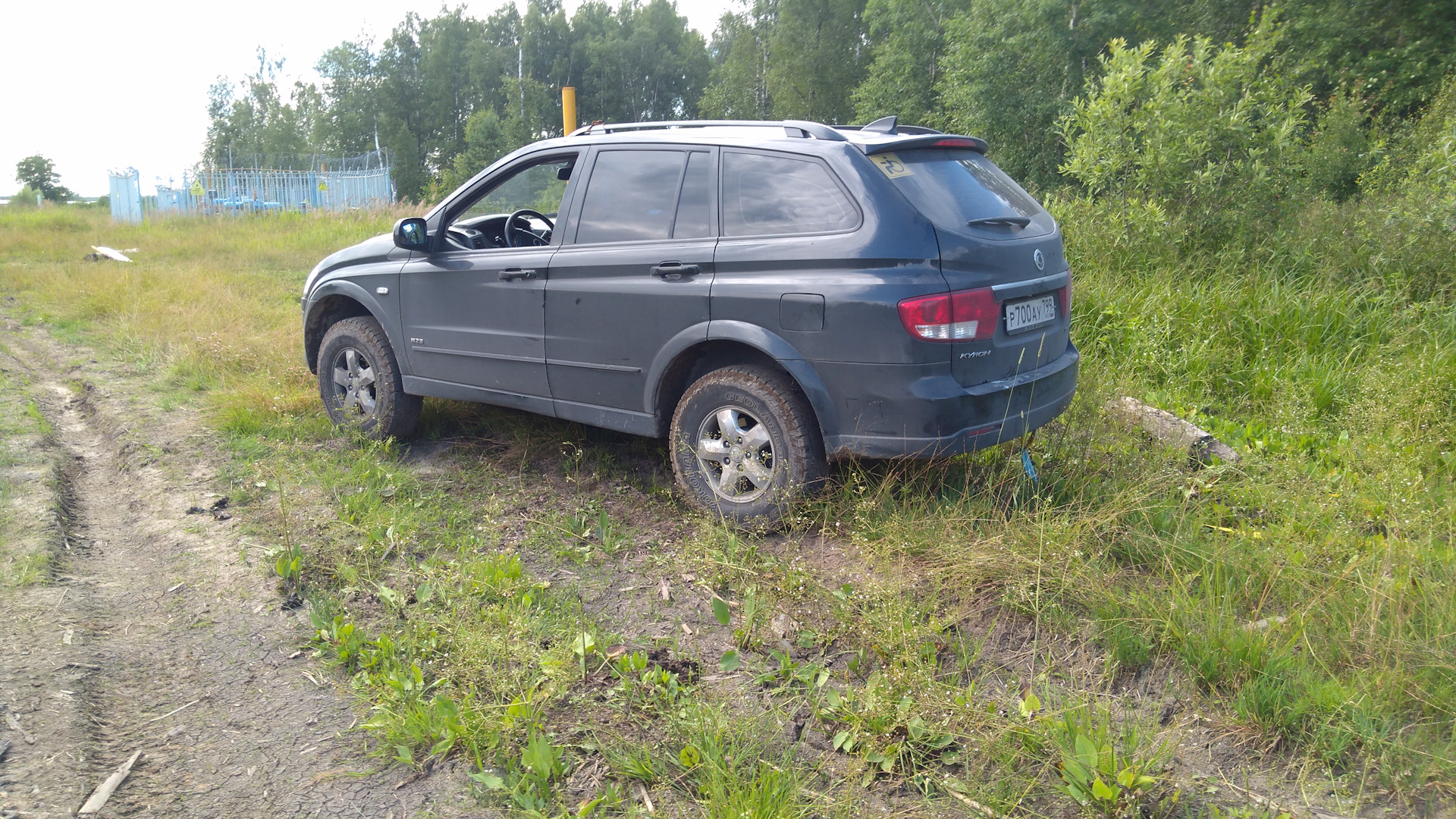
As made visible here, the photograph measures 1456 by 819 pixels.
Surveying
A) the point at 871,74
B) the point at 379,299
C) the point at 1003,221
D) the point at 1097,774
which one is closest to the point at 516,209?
the point at 379,299

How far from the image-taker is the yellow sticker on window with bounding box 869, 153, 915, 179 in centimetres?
389

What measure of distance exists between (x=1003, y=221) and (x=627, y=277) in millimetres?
1748

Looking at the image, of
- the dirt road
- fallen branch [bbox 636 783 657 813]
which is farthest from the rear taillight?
the dirt road

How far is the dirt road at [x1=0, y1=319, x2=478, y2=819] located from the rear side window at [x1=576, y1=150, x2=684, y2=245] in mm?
2233

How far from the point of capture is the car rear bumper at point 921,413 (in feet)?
12.0

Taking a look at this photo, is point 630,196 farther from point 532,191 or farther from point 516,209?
point 516,209

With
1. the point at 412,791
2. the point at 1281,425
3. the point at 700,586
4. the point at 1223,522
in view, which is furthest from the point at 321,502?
the point at 1281,425

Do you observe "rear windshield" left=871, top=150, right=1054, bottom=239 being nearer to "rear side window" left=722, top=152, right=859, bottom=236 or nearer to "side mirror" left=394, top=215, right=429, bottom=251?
"rear side window" left=722, top=152, right=859, bottom=236

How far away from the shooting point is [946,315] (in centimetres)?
361

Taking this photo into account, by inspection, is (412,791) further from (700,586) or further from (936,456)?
(936,456)

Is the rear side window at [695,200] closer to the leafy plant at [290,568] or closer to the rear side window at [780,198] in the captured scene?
the rear side window at [780,198]

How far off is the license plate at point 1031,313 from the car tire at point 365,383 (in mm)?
3540

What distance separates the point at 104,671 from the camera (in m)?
3.20

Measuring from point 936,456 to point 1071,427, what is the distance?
1317mm
